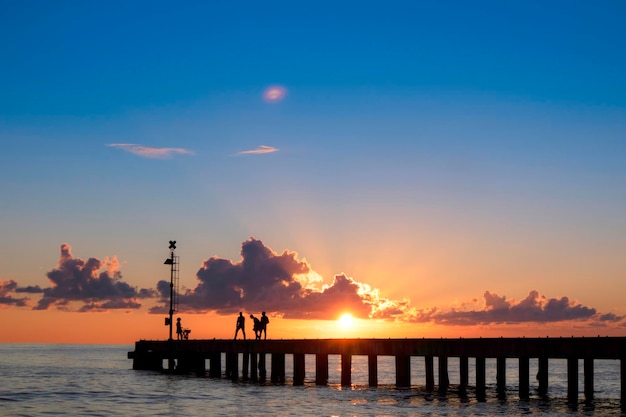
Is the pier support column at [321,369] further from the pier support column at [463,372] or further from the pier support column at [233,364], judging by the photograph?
the pier support column at [463,372]

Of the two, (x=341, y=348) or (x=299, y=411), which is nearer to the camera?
(x=299, y=411)

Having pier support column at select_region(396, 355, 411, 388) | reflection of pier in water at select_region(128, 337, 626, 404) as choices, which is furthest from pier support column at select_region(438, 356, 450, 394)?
pier support column at select_region(396, 355, 411, 388)

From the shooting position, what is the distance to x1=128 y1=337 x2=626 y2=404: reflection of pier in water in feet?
162

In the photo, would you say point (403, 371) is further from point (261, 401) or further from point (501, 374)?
point (261, 401)

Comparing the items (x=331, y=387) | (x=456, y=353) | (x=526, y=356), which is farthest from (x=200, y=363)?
(x=526, y=356)

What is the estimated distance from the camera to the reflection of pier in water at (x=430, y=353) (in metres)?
49.4

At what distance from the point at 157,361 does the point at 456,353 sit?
35.6 metres

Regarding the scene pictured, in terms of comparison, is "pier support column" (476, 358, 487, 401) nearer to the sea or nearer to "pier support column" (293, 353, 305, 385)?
the sea

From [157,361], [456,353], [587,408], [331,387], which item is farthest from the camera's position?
[157,361]

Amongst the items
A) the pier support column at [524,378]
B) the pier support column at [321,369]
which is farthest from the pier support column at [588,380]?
the pier support column at [321,369]

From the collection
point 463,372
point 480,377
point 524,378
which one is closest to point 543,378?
point 524,378

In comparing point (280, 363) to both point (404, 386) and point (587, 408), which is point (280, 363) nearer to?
point (404, 386)

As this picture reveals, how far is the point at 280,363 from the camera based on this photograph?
67.1 meters

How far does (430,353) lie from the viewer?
56.0 metres
